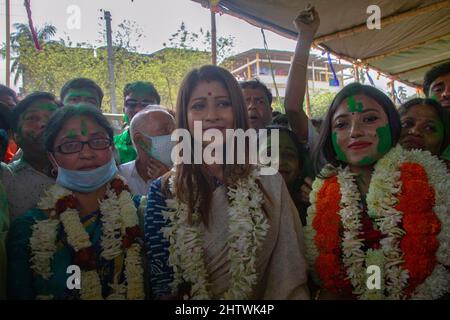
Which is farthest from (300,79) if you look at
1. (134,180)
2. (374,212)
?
(134,180)

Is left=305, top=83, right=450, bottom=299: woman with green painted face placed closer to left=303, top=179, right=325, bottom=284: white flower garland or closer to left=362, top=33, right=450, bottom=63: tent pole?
left=303, top=179, right=325, bottom=284: white flower garland

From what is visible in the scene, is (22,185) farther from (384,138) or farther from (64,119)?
(384,138)

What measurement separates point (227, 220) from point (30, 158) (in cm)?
138

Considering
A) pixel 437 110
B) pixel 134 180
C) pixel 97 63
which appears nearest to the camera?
pixel 437 110

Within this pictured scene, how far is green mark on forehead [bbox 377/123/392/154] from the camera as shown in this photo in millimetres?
1914

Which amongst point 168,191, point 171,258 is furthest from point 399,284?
point 168,191

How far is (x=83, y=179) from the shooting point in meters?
1.88

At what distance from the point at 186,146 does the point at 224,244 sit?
57cm

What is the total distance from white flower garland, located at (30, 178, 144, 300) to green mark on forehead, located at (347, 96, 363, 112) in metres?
1.34

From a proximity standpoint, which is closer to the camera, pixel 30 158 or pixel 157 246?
pixel 157 246

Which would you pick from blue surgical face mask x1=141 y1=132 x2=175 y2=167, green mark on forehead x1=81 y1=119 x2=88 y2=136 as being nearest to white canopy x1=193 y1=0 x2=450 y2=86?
blue surgical face mask x1=141 y1=132 x2=175 y2=167

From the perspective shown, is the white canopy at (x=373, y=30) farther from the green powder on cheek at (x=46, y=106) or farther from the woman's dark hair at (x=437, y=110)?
the green powder on cheek at (x=46, y=106)

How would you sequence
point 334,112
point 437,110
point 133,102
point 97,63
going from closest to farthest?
point 334,112 → point 437,110 → point 133,102 → point 97,63
